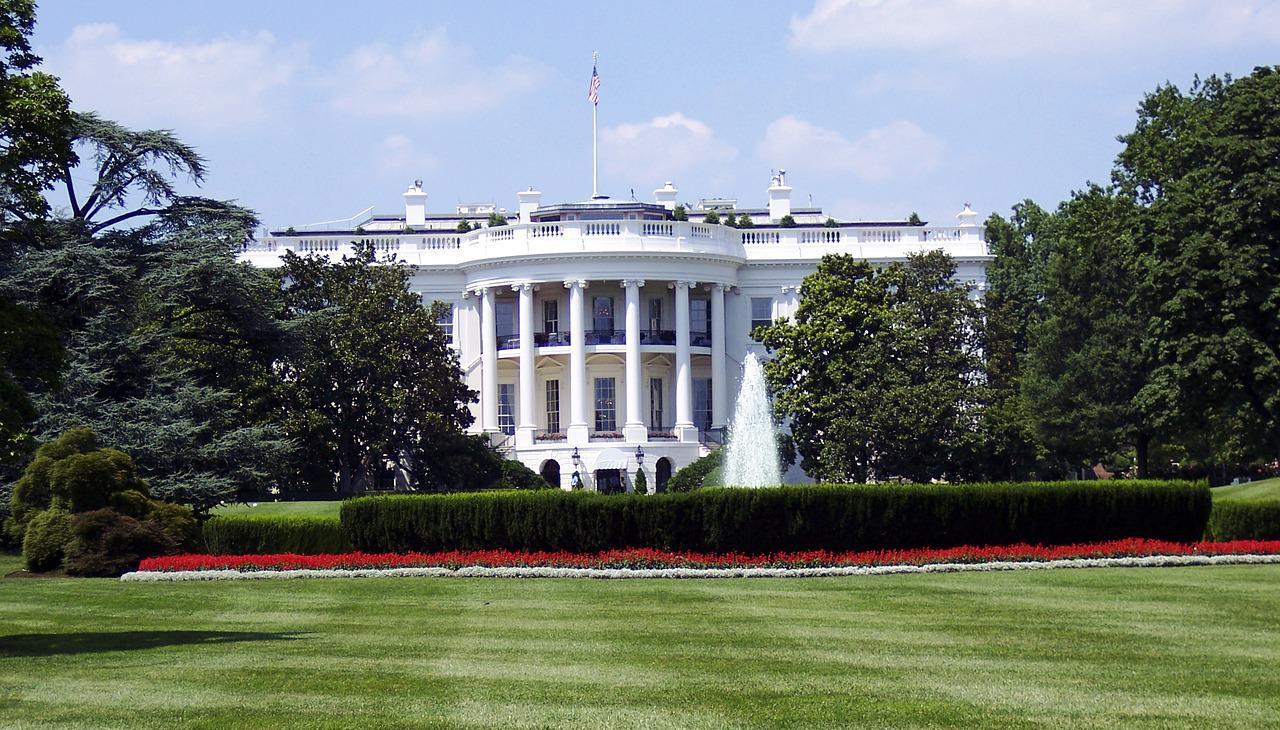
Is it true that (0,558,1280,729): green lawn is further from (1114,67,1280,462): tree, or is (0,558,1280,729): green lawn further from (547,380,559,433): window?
(547,380,559,433): window

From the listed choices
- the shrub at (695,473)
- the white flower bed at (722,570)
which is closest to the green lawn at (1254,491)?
the white flower bed at (722,570)

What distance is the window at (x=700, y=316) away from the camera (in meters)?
76.5

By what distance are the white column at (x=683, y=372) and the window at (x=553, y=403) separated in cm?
589

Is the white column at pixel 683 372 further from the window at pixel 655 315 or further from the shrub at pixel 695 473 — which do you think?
the shrub at pixel 695 473

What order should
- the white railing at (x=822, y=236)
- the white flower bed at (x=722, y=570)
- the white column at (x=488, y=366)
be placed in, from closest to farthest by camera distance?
the white flower bed at (x=722, y=570)
the white column at (x=488, y=366)
the white railing at (x=822, y=236)

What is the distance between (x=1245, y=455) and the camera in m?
60.1

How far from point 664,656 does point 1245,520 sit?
20.6m

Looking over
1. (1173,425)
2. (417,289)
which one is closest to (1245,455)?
(1173,425)

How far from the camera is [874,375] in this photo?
5888cm

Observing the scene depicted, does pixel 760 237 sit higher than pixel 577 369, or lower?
higher

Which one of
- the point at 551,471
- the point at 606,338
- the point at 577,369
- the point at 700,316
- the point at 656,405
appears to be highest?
the point at 700,316

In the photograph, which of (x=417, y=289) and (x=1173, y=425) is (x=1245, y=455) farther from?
(x=417, y=289)

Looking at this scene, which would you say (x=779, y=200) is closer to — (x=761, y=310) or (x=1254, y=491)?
(x=761, y=310)

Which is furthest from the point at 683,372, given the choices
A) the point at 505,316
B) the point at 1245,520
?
the point at 1245,520
